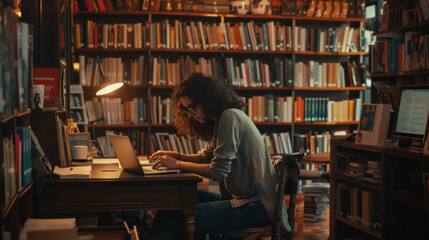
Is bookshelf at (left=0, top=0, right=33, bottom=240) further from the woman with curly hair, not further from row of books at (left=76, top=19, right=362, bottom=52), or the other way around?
row of books at (left=76, top=19, right=362, bottom=52)

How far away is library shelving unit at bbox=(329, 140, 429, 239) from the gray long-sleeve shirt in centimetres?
86

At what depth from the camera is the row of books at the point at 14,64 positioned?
1396 millimetres

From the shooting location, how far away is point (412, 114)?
3.07 m

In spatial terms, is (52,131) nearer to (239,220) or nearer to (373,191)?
(239,220)

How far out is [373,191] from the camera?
3305 mm

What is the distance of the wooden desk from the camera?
7.38 ft

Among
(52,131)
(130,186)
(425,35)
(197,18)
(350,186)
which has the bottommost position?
(350,186)

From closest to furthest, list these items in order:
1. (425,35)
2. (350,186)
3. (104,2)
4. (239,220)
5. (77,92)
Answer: (239,220) → (425,35) → (350,186) → (77,92) → (104,2)

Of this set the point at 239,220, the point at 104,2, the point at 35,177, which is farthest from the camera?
the point at 104,2

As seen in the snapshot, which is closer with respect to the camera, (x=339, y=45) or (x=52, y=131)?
(x=52, y=131)

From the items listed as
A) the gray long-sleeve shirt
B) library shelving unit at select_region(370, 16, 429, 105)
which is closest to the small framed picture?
the gray long-sleeve shirt

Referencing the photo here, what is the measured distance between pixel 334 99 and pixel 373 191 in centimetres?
270

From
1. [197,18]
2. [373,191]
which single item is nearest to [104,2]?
[197,18]

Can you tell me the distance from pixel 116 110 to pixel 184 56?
910 mm
